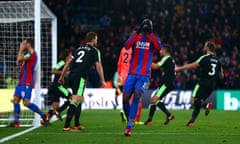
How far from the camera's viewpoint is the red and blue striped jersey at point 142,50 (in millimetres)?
11812

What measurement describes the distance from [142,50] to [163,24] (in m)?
19.9

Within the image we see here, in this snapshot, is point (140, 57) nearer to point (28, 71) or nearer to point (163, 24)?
point (28, 71)

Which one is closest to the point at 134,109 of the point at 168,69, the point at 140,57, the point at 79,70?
the point at 140,57

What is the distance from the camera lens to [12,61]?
61.4 feet

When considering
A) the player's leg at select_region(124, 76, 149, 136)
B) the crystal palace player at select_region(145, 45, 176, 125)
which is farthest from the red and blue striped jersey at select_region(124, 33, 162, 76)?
the crystal palace player at select_region(145, 45, 176, 125)

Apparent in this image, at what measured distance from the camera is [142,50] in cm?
1195

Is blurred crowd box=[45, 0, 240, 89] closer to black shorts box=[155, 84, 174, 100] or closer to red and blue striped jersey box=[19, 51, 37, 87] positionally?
black shorts box=[155, 84, 174, 100]

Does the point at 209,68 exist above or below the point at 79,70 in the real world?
above

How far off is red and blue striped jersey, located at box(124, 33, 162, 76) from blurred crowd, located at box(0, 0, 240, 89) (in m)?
16.5

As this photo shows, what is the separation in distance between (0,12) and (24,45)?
3.97 metres

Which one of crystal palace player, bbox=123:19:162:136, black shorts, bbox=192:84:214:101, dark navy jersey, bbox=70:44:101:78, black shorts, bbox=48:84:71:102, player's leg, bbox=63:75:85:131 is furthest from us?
black shorts, bbox=48:84:71:102

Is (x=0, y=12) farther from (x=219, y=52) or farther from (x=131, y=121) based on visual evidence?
(x=219, y=52)

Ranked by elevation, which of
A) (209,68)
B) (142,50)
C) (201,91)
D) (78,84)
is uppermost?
(142,50)

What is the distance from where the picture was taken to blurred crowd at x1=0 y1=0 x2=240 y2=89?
29453 mm
